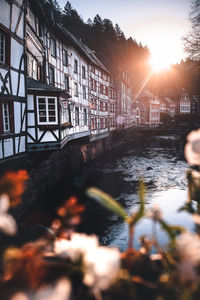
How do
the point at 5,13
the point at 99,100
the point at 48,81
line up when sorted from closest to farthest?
1. the point at 5,13
2. the point at 48,81
3. the point at 99,100

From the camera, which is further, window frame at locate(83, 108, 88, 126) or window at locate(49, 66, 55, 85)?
window frame at locate(83, 108, 88, 126)

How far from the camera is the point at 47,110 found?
38.2 feet

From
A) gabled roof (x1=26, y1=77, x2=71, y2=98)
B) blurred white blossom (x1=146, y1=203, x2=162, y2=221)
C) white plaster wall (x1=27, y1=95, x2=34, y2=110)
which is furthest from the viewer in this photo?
white plaster wall (x1=27, y1=95, x2=34, y2=110)

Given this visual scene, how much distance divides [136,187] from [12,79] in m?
10.2

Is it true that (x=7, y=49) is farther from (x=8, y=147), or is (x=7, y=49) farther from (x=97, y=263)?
(x=97, y=263)

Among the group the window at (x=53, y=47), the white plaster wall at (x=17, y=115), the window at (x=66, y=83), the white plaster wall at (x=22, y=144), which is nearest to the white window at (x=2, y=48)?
the white plaster wall at (x=17, y=115)

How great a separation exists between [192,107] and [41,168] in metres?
93.6

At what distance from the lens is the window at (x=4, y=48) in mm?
9055

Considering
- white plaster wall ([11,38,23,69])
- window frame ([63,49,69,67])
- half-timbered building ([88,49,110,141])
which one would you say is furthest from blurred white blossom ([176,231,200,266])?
half-timbered building ([88,49,110,141])

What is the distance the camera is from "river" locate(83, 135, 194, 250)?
31.0ft

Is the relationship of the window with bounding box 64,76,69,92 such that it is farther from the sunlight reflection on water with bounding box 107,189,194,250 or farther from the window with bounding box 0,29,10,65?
the sunlight reflection on water with bounding box 107,189,194,250

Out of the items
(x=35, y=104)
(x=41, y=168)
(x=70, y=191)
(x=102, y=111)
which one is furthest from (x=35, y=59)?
(x=102, y=111)

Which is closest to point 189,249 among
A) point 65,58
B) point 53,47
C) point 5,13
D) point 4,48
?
point 4,48

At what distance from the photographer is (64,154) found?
16297 mm
